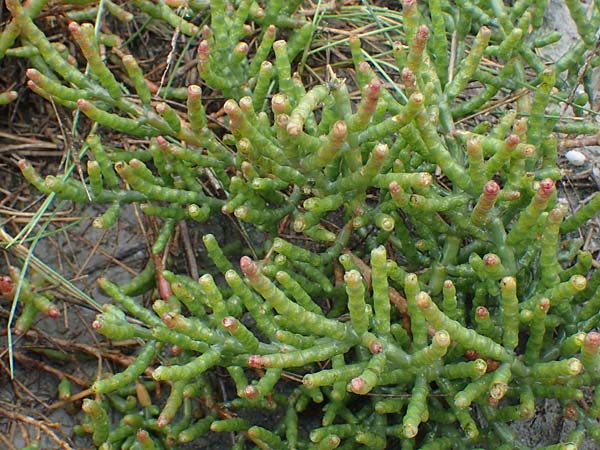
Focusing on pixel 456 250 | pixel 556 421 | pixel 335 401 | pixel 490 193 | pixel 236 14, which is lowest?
pixel 556 421

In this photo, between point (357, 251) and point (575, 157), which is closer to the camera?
point (357, 251)

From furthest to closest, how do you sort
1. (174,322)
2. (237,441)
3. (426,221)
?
1. (237,441)
2. (426,221)
3. (174,322)

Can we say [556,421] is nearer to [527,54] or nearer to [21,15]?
[527,54]

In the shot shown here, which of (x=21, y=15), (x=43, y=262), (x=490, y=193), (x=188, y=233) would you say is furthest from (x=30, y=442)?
(x=490, y=193)

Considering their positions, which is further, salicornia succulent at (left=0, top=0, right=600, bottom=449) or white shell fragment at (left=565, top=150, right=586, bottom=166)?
white shell fragment at (left=565, top=150, right=586, bottom=166)

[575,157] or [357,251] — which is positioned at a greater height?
[575,157]

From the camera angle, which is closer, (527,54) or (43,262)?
(527,54)

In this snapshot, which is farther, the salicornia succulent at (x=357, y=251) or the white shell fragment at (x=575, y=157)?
the white shell fragment at (x=575, y=157)

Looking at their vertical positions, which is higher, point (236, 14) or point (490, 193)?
point (236, 14)
